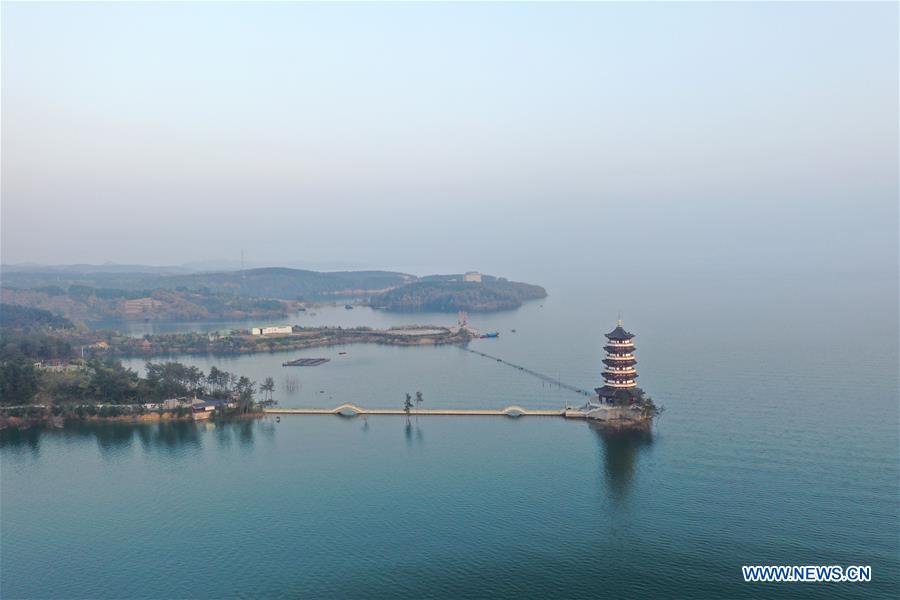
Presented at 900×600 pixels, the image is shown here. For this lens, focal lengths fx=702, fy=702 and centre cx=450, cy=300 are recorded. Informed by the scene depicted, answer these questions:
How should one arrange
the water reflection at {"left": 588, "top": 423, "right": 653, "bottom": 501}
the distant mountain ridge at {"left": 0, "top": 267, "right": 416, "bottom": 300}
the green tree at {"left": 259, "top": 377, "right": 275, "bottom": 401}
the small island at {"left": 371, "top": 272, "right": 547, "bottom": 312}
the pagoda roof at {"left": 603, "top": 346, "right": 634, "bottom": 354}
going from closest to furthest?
1. the water reflection at {"left": 588, "top": 423, "right": 653, "bottom": 501}
2. the pagoda roof at {"left": 603, "top": 346, "right": 634, "bottom": 354}
3. the green tree at {"left": 259, "top": 377, "right": 275, "bottom": 401}
4. the small island at {"left": 371, "top": 272, "right": 547, "bottom": 312}
5. the distant mountain ridge at {"left": 0, "top": 267, "right": 416, "bottom": 300}

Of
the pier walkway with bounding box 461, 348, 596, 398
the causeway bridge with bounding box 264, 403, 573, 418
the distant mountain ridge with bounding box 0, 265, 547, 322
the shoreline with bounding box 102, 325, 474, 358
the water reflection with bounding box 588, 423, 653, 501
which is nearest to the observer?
the water reflection with bounding box 588, 423, 653, 501

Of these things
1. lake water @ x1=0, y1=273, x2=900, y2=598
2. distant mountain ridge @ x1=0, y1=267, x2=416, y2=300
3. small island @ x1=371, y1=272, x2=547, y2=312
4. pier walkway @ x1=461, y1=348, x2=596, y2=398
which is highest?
distant mountain ridge @ x1=0, y1=267, x2=416, y2=300

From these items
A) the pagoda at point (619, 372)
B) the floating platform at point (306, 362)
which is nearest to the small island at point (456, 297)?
the floating platform at point (306, 362)

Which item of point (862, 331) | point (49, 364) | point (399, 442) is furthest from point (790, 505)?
point (49, 364)

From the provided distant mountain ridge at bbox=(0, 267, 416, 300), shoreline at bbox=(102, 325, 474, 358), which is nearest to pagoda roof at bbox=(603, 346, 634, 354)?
shoreline at bbox=(102, 325, 474, 358)

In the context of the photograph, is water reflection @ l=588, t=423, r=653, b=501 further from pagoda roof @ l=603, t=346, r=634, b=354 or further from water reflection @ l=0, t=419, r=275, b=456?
water reflection @ l=0, t=419, r=275, b=456

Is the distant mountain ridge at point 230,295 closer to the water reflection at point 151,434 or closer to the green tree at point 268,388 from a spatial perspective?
the green tree at point 268,388
